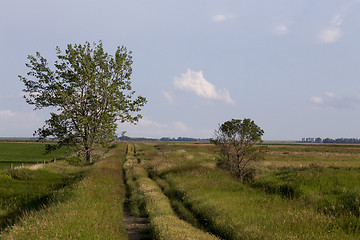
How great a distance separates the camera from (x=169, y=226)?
9867 mm

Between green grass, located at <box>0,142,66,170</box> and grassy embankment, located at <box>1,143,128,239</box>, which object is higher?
grassy embankment, located at <box>1,143,128,239</box>

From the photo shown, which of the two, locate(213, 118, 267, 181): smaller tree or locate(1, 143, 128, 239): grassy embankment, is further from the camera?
locate(213, 118, 267, 181): smaller tree

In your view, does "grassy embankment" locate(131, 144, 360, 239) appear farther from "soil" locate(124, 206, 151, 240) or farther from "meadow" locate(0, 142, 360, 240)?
"soil" locate(124, 206, 151, 240)

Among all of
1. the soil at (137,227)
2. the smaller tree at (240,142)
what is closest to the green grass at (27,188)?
the soil at (137,227)

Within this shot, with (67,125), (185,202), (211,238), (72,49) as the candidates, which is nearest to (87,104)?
(67,125)

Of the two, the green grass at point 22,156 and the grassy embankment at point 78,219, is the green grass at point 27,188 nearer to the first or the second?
the grassy embankment at point 78,219

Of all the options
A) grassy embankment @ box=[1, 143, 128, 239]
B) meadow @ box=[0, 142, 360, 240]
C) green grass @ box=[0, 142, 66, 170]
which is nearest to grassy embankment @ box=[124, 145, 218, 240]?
meadow @ box=[0, 142, 360, 240]

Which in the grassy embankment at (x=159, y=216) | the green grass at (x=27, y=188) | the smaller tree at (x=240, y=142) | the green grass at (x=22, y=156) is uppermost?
the smaller tree at (x=240, y=142)

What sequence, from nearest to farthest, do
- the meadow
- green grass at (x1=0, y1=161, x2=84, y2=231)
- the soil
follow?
the meadow
the soil
green grass at (x1=0, y1=161, x2=84, y2=231)

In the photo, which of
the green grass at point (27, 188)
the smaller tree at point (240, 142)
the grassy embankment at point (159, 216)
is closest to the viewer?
the grassy embankment at point (159, 216)

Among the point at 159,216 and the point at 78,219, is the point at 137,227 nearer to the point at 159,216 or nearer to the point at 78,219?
the point at 159,216

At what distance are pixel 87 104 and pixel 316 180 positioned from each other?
2711 cm

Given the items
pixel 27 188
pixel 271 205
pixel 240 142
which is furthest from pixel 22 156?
pixel 271 205

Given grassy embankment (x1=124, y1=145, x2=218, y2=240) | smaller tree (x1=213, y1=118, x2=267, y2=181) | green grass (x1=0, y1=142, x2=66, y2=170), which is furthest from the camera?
green grass (x1=0, y1=142, x2=66, y2=170)
